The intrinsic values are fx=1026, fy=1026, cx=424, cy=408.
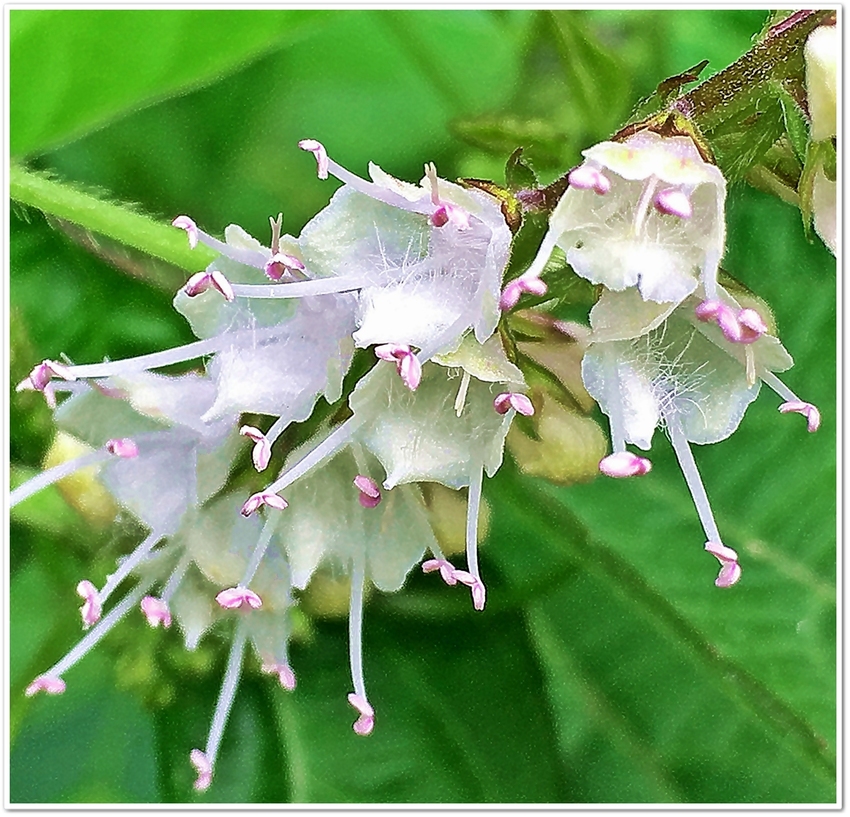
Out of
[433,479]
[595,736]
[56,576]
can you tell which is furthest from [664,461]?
[56,576]

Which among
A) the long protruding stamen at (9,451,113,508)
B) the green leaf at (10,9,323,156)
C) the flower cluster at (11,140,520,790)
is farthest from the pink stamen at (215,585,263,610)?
the green leaf at (10,9,323,156)

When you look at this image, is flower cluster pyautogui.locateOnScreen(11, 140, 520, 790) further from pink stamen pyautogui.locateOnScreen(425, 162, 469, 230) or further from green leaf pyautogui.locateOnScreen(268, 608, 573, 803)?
green leaf pyautogui.locateOnScreen(268, 608, 573, 803)

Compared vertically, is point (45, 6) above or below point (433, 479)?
above

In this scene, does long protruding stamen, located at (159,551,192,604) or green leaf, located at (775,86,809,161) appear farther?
long protruding stamen, located at (159,551,192,604)

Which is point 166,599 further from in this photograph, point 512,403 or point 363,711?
point 512,403

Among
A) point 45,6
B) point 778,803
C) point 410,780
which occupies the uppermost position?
point 45,6

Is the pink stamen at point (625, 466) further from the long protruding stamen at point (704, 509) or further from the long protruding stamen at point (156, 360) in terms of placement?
the long protruding stamen at point (156, 360)

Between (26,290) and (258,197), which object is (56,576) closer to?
(26,290)
